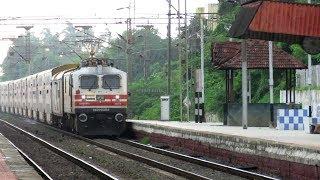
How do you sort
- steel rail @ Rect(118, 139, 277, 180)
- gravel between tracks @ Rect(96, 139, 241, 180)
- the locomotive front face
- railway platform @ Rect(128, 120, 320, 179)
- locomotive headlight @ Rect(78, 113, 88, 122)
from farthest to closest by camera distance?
1. the locomotive front face
2. locomotive headlight @ Rect(78, 113, 88, 122)
3. gravel between tracks @ Rect(96, 139, 241, 180)
4. steel rail @ Rect(118, 139, 277, 180)
5. railway platform @ Rect(128, 120, 320, 179)

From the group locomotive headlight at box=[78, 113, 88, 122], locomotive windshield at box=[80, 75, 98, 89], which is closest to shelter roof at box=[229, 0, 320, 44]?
locomotive headlight at box=[78, 113, 88, 122]

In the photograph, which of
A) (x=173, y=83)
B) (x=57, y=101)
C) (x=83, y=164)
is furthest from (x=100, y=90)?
(x=173, y=83)

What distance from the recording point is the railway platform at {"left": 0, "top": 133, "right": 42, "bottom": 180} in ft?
47.0

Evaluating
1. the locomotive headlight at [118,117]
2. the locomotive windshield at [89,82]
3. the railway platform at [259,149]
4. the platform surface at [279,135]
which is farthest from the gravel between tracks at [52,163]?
the platform surface at [279,135]

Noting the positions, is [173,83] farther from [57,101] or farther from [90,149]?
[90,149]

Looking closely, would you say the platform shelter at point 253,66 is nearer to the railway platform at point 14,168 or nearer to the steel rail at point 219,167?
the steel rail at point 219,167

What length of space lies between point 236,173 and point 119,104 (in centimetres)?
1468

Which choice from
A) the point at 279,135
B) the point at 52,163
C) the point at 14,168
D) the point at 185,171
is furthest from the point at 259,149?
the point at 52,163

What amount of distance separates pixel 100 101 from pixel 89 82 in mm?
916

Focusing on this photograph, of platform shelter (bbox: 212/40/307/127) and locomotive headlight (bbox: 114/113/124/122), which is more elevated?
platform shelter (bbox: 212/40/307/127)

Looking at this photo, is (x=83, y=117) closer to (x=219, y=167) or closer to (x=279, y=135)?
(x=279, y=135)

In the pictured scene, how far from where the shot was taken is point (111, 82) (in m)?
30.7

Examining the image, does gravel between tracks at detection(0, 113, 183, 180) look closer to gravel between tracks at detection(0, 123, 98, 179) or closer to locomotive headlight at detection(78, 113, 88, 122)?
gravel between tracks at detection(0, 123, 98, 179)

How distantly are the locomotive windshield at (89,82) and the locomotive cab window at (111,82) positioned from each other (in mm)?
331
